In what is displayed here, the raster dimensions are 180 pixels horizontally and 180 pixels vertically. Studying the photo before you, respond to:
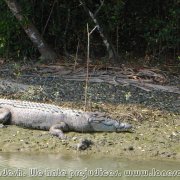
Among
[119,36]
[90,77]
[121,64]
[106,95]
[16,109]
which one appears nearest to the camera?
[16,109]

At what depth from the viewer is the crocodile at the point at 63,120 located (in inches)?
347

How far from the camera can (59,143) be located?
8.41 m

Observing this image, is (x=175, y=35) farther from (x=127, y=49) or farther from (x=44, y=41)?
(x=44, y=41)

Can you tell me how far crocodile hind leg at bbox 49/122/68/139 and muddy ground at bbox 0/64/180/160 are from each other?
0.24ft

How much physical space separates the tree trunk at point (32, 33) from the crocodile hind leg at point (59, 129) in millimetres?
6136

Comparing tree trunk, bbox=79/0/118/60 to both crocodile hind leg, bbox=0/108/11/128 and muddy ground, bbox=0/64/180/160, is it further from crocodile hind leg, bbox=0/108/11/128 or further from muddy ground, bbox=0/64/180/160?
crocodile hind leg, bbox=0/108/11/128

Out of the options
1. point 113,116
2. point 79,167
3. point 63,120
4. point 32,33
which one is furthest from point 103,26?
point 79,167

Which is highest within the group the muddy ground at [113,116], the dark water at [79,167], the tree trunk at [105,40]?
the tree trunk at [105,40]

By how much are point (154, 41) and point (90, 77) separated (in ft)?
10.7

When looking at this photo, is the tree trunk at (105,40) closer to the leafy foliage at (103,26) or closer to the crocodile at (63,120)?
the leafy foliage at (103,26)

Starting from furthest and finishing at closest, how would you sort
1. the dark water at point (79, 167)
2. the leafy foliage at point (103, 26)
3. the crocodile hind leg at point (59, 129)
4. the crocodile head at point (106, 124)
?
the leafy foliage at point (103, 26) < the crocodile head at point (106, 124) < the crocodile hind leg at point (59, 129) < the dark water at point (79, 167)

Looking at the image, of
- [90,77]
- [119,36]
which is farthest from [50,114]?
[119,36]

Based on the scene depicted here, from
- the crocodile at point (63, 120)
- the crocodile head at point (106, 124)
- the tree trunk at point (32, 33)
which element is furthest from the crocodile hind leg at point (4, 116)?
the tree trunk at point (32, 33)

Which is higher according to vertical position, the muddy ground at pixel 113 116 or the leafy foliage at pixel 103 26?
the leafy foliage at pixel 103 26
